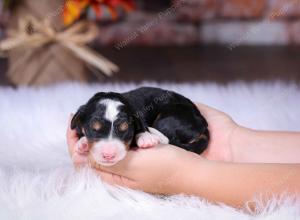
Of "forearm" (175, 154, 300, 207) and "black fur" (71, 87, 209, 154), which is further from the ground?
"black fur" (71, 87, 209, 154)

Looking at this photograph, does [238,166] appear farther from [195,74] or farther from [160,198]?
[195,74]

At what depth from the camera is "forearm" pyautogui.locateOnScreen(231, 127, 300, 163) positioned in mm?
1158

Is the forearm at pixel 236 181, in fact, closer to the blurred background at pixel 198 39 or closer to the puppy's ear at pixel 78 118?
the puppy's ear at pixel 78 118

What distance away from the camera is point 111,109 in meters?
0.95

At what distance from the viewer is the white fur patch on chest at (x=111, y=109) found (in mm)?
940

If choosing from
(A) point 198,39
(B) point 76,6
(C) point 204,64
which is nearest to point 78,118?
(B) point 76,6

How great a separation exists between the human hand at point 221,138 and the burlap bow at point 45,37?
87cm

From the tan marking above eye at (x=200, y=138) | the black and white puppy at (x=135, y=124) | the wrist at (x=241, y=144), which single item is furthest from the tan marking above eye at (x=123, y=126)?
the wrist at (x=241, y=144)

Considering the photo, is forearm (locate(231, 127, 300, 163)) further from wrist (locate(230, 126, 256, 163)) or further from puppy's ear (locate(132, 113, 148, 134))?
puppy's ear (locate(132, 113, 148, 134))

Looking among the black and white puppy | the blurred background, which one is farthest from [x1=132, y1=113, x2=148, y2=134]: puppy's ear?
the blurred background

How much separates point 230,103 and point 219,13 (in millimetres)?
2361

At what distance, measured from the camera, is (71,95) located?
1567 millimetres

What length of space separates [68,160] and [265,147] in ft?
1.38

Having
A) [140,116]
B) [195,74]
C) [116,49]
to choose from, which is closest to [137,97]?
[140,116]
